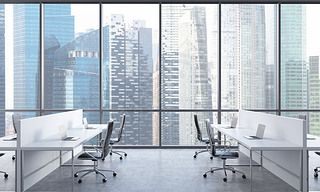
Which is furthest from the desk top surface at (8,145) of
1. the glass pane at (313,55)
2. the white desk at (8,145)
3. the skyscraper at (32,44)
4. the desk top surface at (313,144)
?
the glass pane at (313,55)

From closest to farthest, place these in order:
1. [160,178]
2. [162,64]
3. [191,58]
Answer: [160,178] < [162,64] < [191,58]

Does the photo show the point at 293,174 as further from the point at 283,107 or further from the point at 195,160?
the point at 283,107

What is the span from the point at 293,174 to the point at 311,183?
44 centimetres

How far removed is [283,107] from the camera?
7.11m

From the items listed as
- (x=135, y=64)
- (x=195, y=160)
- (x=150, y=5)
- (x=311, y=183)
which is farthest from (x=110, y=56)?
(x=311, y=183)

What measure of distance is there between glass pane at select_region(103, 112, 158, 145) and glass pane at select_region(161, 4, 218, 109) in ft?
2.52

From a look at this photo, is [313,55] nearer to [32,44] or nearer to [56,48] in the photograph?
[56,48]

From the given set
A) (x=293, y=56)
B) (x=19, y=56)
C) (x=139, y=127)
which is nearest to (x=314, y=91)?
(x=293, y=56)

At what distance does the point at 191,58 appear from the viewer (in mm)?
7184

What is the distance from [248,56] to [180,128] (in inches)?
101

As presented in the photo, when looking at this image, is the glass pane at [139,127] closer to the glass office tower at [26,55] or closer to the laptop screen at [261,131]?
the glass office tower at [26,55]

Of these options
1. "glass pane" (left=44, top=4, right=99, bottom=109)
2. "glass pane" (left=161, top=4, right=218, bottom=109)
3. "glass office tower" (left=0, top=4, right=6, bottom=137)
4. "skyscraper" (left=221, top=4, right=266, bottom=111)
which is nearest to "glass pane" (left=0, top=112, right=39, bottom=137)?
"glass office tower" (left=0, top=4, right=6, bottom=137)

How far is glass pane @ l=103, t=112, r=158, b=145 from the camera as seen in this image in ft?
23.1

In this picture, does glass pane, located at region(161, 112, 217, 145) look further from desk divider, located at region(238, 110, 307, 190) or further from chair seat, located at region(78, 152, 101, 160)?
chair seat, located at region(78, 152, 101, 160)
